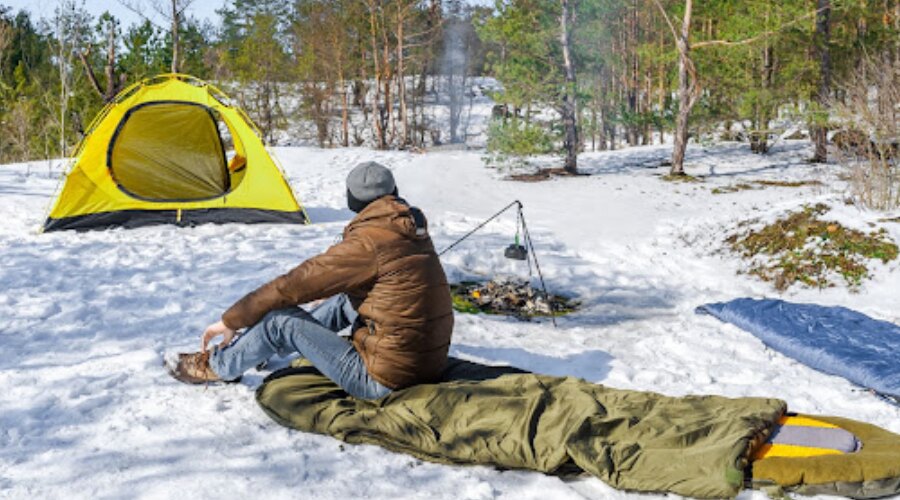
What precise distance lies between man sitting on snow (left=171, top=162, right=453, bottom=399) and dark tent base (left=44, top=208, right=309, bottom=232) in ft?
16.3

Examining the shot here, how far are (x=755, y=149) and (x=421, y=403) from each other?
57.6 ft

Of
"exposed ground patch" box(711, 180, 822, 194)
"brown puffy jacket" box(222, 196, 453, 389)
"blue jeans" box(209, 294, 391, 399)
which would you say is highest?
"exposed ground patch" box(711, 180, 822, 194)

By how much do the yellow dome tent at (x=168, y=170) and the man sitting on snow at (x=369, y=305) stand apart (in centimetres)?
503

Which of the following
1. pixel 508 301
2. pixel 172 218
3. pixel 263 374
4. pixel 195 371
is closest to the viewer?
pixel 195 371

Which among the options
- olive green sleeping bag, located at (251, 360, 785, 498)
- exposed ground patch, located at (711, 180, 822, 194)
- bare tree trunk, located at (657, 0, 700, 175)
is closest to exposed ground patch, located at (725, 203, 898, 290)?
olive green sleeping bag, located at (251, 360, 785, 498)

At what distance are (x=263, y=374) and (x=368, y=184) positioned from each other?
1339 millimetres

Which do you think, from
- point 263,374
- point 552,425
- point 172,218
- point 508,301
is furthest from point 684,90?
point 552,425

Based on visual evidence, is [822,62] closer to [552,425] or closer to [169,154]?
[169,154]

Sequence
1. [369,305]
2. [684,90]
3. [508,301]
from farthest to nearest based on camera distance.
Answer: [684,90] → [508,301] → [369,305]

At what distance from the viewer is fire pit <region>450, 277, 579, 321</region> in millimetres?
5840

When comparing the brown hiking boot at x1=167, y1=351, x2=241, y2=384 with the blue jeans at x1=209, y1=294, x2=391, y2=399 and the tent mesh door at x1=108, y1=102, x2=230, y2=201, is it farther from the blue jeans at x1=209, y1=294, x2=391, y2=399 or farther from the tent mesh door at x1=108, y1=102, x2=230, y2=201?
the tent mesh door at x1=108, y1=102, x2=230, y2=201

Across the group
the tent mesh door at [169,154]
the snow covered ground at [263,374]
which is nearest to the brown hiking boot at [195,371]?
the snow covered ground at [263,374]

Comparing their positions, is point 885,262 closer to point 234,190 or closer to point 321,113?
point 234,190

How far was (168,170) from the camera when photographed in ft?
27.4
